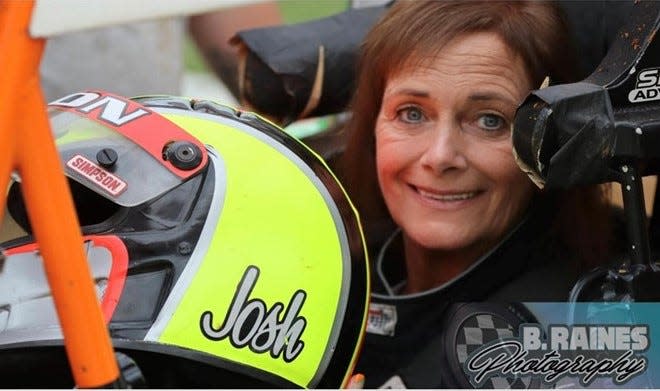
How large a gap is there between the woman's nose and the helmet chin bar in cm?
30

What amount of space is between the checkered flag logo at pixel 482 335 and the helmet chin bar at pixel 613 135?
9cm

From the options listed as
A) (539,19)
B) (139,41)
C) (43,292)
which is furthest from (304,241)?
(139,41)

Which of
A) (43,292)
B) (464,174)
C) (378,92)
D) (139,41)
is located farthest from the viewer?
(139,41)

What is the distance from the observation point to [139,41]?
3426 mm

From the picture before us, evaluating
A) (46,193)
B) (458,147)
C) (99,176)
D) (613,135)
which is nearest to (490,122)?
(458,147)

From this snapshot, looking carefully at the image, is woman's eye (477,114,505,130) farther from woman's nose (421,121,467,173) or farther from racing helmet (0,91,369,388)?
racing helmet (0,91,369,388)

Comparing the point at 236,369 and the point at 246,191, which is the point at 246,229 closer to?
the point at 246,191

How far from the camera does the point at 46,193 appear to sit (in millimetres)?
978

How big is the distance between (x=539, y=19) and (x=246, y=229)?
1.89ft

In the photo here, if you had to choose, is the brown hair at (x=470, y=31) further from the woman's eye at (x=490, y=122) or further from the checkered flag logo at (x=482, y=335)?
the checkered flag logo at (x=482, y=335)

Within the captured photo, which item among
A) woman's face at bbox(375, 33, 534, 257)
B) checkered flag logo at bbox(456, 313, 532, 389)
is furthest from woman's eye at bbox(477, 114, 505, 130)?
checkered flag logo at bbox(456, 313, 532, 389)

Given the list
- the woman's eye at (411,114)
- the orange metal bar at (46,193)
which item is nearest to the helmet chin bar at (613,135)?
the woman's eye at (411,114)

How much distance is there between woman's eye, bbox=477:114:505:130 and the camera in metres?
1.71

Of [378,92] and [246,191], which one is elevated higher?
[378,92]
